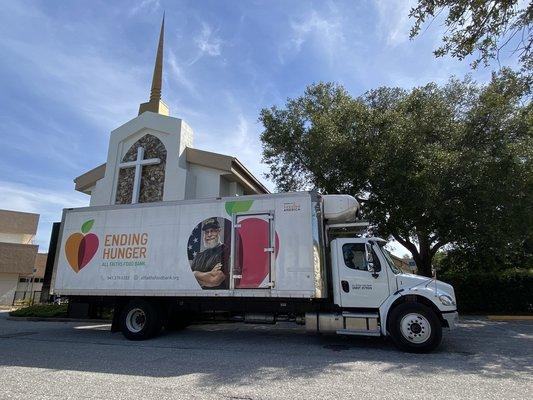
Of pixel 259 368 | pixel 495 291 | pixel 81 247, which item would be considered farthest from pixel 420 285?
pixel 495 291

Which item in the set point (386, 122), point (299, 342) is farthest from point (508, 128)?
point (299, 342)

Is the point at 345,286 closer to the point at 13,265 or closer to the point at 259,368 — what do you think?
the point at 259,368

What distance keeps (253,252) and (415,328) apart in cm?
381

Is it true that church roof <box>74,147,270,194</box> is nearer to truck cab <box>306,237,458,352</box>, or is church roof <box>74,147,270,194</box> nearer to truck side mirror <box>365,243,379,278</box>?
truck cab <box>306,237,458,352</box>

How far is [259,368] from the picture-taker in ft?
22.8

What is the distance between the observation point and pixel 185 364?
7.28m

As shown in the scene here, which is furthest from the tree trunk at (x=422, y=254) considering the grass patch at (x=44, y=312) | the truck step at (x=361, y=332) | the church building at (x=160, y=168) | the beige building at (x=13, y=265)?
the beige building at (x=13, y=265)

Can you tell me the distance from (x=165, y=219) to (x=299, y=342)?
4.47 m

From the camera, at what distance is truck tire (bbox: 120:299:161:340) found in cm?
1003

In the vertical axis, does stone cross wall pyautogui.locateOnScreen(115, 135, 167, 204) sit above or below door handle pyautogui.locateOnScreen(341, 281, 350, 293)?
above

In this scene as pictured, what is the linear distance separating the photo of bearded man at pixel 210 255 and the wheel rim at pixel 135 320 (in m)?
1.91

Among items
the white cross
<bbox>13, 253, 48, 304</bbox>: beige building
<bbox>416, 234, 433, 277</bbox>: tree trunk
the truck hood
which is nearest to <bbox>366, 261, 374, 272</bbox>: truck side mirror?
the truck hood

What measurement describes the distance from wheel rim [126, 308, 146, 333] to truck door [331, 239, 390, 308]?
4.86 metres

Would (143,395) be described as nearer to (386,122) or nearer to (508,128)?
(386,122)
